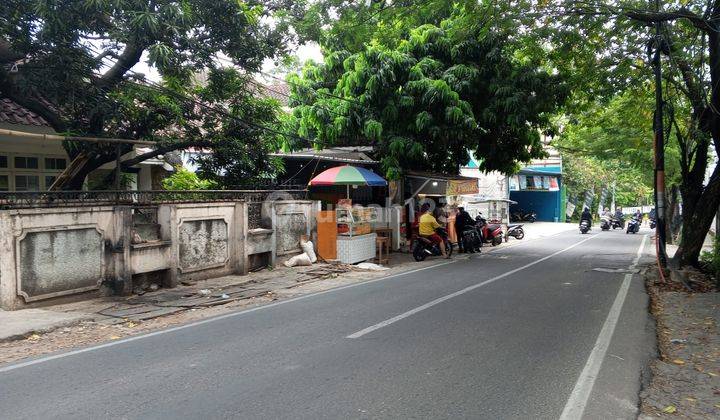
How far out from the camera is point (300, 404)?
425cm

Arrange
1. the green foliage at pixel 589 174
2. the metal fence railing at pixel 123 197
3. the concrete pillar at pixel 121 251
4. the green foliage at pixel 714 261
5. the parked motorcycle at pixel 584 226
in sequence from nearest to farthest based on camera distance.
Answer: the metal fence railing at pixel 123 197, the concrete pillar at pixel 121 251, the green foliage at pixel 714 261, the parked motorcycle at pixel 584 226, the green foliage at pixel 589 174

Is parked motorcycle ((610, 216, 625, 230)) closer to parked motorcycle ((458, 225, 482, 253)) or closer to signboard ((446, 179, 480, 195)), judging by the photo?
signboard ((446, 179, 480, 195))

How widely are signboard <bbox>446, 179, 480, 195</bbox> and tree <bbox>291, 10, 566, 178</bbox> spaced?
2.26 m

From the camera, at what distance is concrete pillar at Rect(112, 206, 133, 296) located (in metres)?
9.23

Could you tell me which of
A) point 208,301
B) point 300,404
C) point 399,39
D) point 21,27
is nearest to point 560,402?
point 300,404

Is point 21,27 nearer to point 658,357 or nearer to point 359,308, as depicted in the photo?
point 359,308

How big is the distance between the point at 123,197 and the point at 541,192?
39.5 m

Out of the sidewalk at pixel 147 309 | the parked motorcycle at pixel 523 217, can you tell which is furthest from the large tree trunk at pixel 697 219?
the parked motorcycle at pixel 523 217

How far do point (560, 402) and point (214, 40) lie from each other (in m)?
9.37

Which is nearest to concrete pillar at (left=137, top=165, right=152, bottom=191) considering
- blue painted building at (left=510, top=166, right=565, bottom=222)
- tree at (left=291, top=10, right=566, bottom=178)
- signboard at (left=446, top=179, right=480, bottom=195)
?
tree at (left=291, top=10, right=566, bottom=178)

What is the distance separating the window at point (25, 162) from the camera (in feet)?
39.6

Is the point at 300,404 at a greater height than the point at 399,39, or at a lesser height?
lesser

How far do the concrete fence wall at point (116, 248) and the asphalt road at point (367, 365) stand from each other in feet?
8.89

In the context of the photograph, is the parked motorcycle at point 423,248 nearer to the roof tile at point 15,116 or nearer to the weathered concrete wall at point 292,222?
the weathered concrete wall at point 292,222
